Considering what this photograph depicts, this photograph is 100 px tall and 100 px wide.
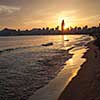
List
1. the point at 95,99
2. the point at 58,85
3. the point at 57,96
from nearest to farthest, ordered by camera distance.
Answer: the point at 95,99 → the point at 57,96 → the point at 58,85

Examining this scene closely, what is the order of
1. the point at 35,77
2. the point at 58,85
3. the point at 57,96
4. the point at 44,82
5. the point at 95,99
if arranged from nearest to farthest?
the point at 95,99 → the point at 57,96 → the point at 58,85 → the point at 44,82 → the point at 35,77

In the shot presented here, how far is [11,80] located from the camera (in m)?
19.0

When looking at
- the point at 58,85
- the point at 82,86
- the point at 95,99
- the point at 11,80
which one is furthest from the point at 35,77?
the point at 95,99

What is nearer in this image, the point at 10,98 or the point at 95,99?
the point at 95,99

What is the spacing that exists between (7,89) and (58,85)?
12.0 feet

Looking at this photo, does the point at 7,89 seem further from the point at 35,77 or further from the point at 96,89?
the point at 96,89

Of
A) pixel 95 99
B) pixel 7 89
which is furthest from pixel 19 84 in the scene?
pixel 95 99

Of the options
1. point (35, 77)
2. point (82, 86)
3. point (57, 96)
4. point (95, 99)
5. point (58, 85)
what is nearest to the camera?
point (95, 99)

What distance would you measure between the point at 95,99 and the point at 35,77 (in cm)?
906

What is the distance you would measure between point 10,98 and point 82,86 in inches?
195

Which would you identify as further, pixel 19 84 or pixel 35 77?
pixel 35 77

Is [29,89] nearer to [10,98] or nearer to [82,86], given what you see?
[10,98]

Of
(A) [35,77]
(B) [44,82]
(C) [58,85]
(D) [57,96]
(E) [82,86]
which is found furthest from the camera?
(A) [35,77]

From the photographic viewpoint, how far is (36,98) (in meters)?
13.5
